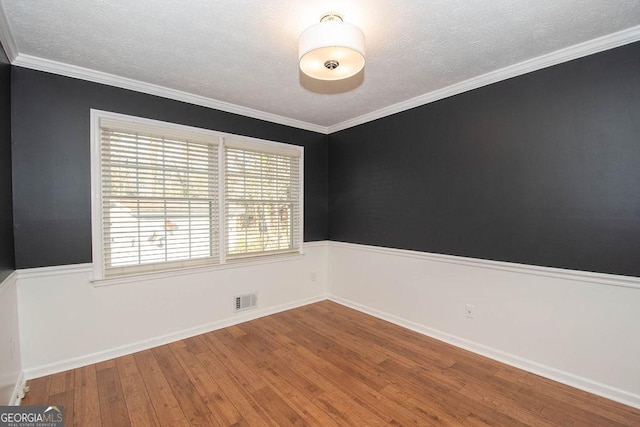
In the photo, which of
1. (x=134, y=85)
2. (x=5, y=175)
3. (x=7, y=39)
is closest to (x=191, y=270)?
(x=5, y=175)

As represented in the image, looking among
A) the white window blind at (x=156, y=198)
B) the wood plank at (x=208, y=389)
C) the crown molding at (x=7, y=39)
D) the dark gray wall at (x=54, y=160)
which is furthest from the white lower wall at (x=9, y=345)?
the crown molding at (x=7, y=39)

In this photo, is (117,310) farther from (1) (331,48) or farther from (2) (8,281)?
(1) (331,48)

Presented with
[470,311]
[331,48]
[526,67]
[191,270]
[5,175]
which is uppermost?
[526,67]

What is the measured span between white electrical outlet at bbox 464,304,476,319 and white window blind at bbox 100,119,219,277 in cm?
269

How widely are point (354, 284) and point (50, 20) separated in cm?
376

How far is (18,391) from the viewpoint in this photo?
2.08m

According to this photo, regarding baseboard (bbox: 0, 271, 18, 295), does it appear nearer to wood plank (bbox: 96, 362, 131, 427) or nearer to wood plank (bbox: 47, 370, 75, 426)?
wood plank (bbox: 47, 370, 75, 426)

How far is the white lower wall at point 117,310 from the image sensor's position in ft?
7.73

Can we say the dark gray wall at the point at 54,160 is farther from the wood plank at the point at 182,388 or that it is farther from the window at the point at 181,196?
the wood plank at the point at 182,388

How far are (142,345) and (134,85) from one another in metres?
2.48

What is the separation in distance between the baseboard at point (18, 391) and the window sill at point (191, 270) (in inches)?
30.6

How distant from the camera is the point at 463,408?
6.57 feet

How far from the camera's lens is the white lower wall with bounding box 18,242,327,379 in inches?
92.8

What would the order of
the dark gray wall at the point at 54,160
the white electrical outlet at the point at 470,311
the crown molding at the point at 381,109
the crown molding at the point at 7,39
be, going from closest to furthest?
the crown molding at the point at 7,39 → the crown molding at the point at 381,109 → the dark gray wall at the point at 54,160 → the white electrical outlet at the point at 470,311
